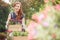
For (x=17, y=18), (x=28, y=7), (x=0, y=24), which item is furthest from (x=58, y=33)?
(x=28, y=7)

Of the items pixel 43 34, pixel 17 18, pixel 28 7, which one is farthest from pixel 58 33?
pixel 28 7

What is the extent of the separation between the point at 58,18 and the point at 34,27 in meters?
0.12

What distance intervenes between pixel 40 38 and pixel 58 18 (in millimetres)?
120

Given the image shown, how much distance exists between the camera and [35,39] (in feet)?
3.58

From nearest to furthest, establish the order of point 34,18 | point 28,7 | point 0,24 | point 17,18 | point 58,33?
1. point 58,33
2. point 34,18
3. point 17,18
4. point 0,24
5. point 28,7

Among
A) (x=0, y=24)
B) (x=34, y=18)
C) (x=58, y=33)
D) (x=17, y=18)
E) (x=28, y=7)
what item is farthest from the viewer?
(x=28, y=7)

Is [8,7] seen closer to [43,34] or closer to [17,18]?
[17,18]

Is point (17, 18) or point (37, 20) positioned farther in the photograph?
point (17, 18)

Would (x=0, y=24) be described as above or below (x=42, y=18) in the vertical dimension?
below

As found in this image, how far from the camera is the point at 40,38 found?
3.43ft

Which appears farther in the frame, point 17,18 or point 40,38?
point 17,18

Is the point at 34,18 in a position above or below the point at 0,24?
above

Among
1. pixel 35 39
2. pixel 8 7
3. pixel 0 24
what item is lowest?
pixel 0 24

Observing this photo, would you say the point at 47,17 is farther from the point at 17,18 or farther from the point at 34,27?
the point at 17,18
